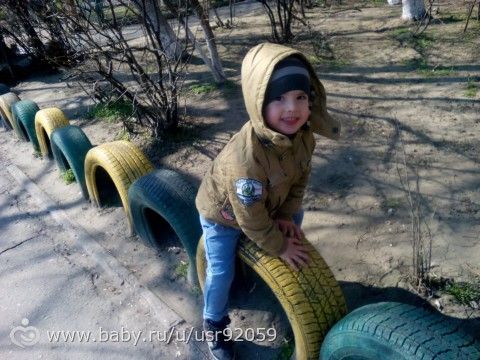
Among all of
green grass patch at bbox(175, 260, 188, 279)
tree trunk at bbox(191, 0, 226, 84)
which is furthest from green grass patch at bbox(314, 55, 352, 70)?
green grass patch at bbox(175, 260, 188, 279)

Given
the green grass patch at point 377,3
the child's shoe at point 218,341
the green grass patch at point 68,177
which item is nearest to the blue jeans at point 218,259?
the child's shoe at point 218,341

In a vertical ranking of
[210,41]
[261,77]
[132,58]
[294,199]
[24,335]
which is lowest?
[24,335]

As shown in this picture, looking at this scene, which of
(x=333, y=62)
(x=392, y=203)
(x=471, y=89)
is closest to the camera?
(x=392, y=203)

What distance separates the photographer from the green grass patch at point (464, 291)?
2.22 meters

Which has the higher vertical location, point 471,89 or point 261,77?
point 261,77

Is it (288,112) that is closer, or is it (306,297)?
(288,112)

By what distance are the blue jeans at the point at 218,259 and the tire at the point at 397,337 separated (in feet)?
1.95

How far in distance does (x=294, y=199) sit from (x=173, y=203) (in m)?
0.85

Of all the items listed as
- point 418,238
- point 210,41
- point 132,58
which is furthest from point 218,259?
point 210,41

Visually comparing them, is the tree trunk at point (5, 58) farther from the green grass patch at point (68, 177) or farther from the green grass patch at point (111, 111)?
the green grass patch at point (68, 177)

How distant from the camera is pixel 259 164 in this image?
5.43ft

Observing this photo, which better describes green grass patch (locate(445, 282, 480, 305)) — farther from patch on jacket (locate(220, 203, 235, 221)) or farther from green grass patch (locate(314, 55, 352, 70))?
green grass patch (locate(314, 55, 352, 70))

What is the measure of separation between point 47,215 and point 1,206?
2.10 ft

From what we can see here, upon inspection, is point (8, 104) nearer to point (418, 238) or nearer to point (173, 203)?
point (173, 203)
